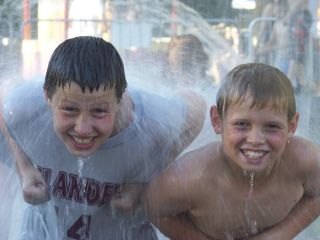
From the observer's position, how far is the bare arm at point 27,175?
2322 millimetres

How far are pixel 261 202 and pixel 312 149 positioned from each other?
234mm

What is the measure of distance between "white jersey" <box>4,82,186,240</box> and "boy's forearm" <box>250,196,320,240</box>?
0.41 m

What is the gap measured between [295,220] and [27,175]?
0.87m

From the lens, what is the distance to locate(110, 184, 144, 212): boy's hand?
2.34 m

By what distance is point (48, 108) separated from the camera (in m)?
2.36

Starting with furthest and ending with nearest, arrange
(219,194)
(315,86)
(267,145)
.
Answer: (315,86) → (219,194) → (267,145)

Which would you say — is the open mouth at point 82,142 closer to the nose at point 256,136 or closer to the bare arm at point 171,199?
the bare arm at point 171,199

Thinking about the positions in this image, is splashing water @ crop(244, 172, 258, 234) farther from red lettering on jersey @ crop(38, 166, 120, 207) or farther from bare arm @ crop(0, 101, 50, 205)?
bare arm @ crop(0, 101, 50, 205)

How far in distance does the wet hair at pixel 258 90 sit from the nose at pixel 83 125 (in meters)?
0.43

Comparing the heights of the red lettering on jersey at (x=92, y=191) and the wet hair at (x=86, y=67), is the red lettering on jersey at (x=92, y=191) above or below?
below

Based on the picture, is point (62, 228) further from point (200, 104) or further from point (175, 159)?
point (200, 104)

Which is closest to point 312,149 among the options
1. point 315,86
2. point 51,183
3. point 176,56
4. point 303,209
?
point 303,209

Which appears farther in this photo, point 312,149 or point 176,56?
point 176,56

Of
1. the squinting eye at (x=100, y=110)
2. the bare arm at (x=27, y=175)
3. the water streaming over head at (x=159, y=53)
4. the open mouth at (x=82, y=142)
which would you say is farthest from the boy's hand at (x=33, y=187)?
the squinting eye at (x=100, y=110)
